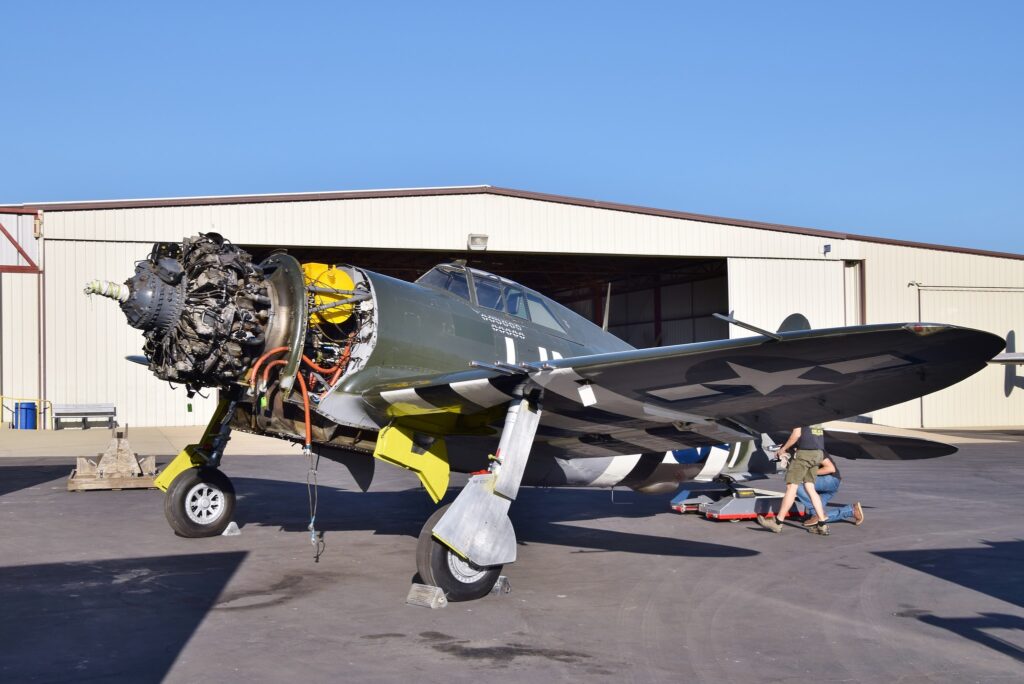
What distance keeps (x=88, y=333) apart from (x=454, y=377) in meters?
22.9

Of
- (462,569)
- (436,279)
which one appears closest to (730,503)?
(436,279)

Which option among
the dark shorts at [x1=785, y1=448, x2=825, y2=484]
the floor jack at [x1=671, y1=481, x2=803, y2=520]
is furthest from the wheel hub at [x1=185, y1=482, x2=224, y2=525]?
the dark shorts at [x1=785, y1=448, x2=825, y2=484]

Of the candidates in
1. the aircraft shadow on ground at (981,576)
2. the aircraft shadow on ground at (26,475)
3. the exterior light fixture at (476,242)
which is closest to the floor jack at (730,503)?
the aircraft shadow on ground at (981,576)

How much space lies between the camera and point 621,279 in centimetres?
4494

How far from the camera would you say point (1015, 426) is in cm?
3306

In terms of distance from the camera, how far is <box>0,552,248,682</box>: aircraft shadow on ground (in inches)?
203

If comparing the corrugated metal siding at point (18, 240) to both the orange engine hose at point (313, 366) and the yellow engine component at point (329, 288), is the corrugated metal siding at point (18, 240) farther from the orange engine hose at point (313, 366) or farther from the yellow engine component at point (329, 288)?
the orange engine hose at point (313, 366)

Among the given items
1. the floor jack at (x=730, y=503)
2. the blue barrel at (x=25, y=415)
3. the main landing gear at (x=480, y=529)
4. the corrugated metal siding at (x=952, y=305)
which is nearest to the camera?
the main landing gear at (x=480, y=529)

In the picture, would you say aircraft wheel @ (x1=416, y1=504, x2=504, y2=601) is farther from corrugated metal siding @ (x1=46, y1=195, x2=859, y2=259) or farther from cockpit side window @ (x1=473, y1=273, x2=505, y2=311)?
corrugated metal siding @ (x1=46, y1=195, x2=859, y2=259)

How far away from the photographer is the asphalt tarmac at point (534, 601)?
5.33 m

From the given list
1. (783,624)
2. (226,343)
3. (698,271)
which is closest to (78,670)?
(226,343)

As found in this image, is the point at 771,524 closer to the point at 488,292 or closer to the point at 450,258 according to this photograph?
the point at 488,292

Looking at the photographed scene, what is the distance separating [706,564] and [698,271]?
33.3 meters

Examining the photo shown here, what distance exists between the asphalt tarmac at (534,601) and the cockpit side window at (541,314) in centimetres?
242
